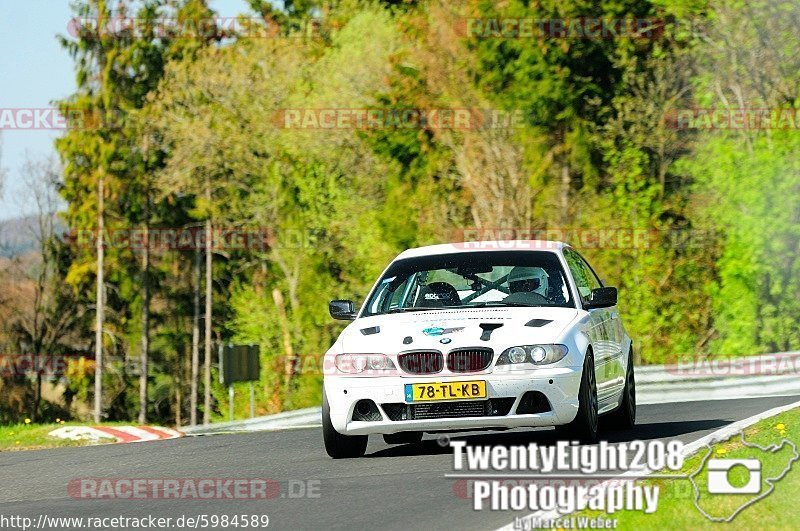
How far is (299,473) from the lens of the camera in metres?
10.8

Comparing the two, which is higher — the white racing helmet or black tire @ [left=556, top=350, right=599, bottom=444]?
the white racing helmet

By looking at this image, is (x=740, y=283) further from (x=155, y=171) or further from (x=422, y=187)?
(x=155, y=171)

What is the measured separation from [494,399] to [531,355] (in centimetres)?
42

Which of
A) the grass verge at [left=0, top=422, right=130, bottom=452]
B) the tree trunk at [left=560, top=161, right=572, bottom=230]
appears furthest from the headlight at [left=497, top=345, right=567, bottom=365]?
the tree trunk at [left=560, top=161, right=572, bottom=230]

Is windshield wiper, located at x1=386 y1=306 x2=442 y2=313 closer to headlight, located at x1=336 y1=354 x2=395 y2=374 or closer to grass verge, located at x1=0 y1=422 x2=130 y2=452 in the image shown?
headlight, located at x1=336 y1=354 x2=395 y2=374

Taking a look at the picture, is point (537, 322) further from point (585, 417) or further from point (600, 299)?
point (600, 299)

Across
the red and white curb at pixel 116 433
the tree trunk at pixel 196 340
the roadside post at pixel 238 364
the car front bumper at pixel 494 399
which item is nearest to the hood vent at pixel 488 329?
the car front bumper at pixel 494 399

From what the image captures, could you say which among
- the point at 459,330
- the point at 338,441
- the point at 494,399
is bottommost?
the point at 338,441

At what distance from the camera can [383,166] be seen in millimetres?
51031

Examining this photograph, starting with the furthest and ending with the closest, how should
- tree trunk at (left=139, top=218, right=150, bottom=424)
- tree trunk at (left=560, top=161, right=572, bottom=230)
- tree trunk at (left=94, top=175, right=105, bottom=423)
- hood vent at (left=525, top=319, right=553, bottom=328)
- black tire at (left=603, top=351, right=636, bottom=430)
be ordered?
1. tree trunk at (left=139, top=218, right=150, bottom=424)
2. tree trunk at (left=94, top=175, right=105, bottom=423)
3. tree trunk at (left=560, top=161, right=572, bottom=230)
4. black tire at (left=603, top=351, right=636, bottom=430)
5. hood vent at (left=525, top=319, right=553, bottom=328)

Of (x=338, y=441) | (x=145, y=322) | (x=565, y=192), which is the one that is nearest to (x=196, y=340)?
(x=145, y=322)

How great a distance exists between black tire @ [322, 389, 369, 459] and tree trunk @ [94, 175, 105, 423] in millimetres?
50544

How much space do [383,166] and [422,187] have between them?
3.90 meters

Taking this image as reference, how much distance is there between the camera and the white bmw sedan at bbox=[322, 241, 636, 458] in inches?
436
